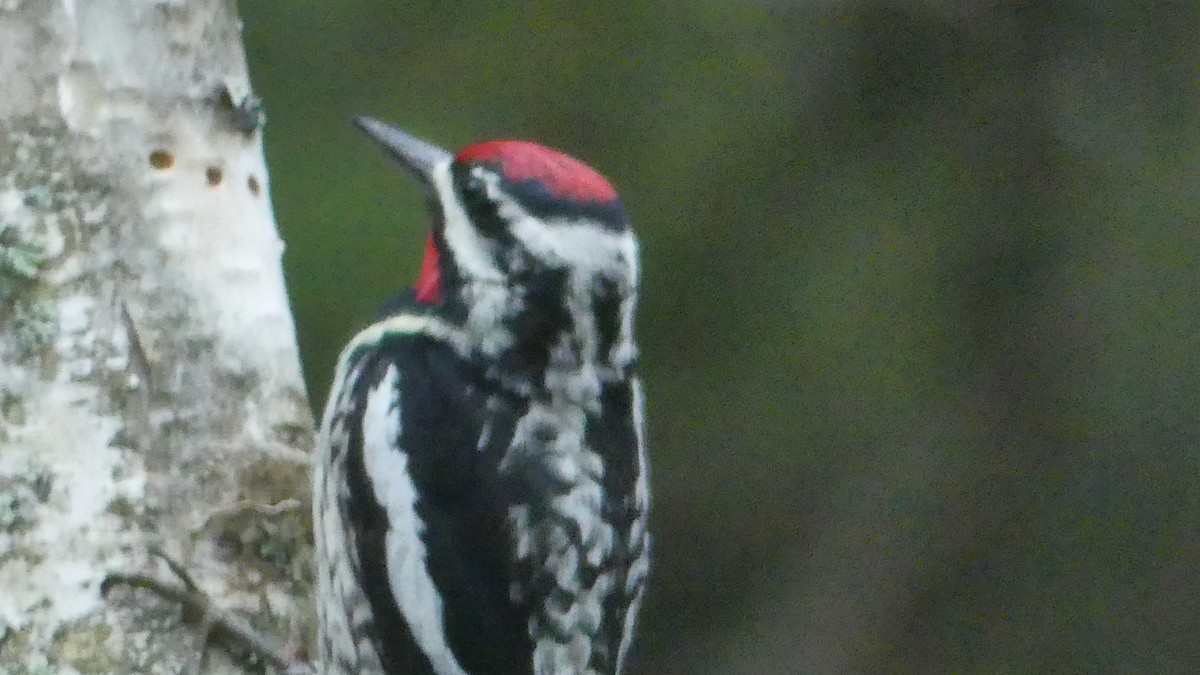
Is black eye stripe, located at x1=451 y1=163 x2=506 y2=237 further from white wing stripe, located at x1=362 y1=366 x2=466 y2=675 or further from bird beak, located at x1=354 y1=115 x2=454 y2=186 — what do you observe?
white wing stripe, located at x1=362 y1=366 x2=466 y2=675

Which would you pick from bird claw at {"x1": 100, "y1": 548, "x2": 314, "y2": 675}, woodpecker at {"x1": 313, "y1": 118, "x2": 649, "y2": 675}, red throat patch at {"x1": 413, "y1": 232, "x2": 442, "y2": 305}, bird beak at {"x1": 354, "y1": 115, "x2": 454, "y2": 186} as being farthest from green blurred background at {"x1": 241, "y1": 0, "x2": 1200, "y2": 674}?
bird claw at {"x1": 100, "y1": 548, "x2": 314, "y2": 675}

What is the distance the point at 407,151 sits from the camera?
2.79 meters

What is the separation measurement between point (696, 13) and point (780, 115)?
46 centimetres

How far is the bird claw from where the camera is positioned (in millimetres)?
2344

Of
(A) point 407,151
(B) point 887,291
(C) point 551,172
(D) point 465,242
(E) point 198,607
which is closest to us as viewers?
(E) point 198,607

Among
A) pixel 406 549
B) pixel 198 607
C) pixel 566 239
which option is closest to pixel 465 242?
pixel 566 239

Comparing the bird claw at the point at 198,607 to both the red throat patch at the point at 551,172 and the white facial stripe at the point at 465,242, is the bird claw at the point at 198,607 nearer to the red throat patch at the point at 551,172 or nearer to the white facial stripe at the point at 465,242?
the white facial stripe at the point at 465,242

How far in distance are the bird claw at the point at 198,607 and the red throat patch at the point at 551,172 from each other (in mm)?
705

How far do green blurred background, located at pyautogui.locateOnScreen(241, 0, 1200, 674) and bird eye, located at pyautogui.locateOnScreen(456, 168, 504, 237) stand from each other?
2151mm

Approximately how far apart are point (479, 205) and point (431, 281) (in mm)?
158

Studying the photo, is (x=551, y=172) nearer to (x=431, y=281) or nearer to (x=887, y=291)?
(x=431, y=281)

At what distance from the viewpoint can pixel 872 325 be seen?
5066mm

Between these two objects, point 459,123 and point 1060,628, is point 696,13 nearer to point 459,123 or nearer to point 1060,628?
point 459,123

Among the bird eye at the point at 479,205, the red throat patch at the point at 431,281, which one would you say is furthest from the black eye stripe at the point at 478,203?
the red throat patch at the point at 431,281
